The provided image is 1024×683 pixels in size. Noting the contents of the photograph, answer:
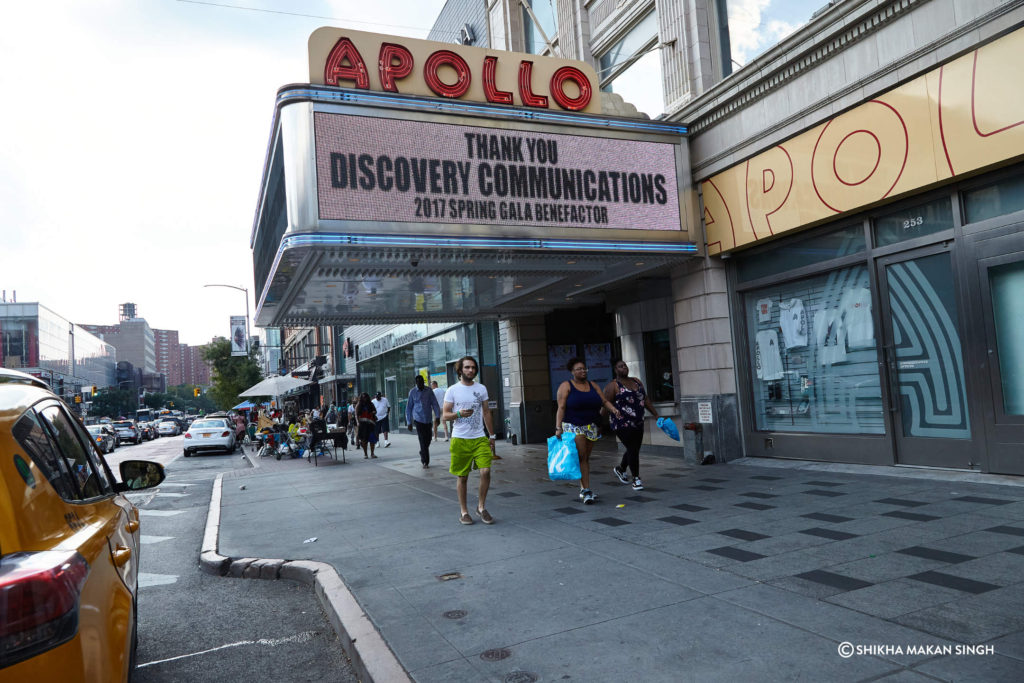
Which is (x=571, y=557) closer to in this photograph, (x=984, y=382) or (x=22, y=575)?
(x=22, y=575)

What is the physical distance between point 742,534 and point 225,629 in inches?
170

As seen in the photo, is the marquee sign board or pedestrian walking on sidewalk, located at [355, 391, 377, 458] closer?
the marquee sign board

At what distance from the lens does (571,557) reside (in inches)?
230

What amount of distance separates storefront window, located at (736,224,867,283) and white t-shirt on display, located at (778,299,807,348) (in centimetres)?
54

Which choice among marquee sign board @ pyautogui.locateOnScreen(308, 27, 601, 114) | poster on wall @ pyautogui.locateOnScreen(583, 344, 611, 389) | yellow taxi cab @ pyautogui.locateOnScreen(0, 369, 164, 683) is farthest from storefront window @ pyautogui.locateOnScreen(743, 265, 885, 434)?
yellow taxi cab @ pyautogui.locateOnScreen(0, 369, 164, 683)

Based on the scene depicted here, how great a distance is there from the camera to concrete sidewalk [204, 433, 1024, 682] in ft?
11.8

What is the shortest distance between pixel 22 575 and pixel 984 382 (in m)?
8.63

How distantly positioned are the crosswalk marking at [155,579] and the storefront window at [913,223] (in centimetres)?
903

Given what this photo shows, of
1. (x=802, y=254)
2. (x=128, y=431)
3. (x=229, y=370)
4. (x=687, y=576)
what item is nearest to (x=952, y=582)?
(x=687, y=576)

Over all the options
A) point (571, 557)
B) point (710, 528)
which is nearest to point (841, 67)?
point (710, 528)

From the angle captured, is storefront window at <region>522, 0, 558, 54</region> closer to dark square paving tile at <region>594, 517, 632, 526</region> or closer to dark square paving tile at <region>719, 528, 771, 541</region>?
dark square paving tile at <region>594, 517, 632, 526</region>

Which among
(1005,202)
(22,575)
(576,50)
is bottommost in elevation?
(22,575)

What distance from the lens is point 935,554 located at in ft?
16.5

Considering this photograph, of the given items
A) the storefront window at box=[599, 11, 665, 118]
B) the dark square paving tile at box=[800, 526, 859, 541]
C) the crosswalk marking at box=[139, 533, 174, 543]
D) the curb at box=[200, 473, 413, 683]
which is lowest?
the crosswalk marking at box=[139, 533, 174, 543]
